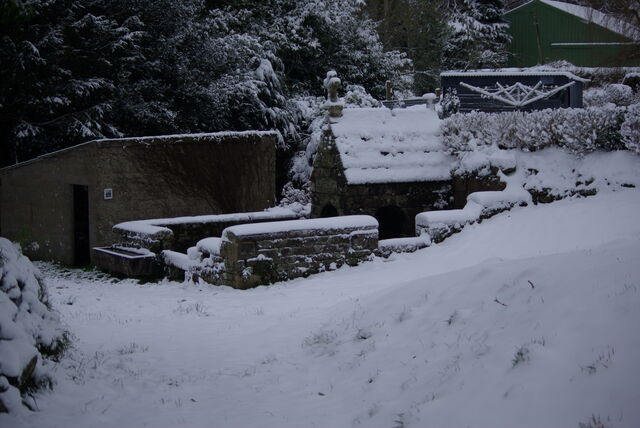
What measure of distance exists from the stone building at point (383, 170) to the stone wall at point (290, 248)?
2209 millimetres

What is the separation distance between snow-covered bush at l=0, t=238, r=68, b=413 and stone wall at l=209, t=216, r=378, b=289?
3.73m

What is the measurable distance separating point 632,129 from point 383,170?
4.27 metres

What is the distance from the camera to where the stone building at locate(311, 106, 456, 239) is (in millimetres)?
13156

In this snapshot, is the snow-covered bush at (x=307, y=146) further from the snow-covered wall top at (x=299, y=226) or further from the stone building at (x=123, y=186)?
the snow-covered wall top at (x=299, y=226)

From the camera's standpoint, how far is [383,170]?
13.2m

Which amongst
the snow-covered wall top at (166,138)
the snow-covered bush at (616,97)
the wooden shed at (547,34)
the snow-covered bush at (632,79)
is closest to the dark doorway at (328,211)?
the snow-covered wall top at (166,138)

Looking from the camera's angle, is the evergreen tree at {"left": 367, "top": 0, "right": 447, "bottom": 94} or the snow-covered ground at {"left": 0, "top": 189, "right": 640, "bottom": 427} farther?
the evergreen tree at {"left": 367, "top": 0, "right": 447, "bottom": 94}

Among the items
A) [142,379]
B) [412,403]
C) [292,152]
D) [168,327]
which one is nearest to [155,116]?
[292,152]

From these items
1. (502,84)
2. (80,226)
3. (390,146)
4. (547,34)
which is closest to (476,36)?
(547,34)

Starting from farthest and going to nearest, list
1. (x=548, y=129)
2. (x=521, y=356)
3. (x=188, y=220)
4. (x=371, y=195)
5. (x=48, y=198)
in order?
(x=48, y=198) → (x=188, y=220) → (x=371, y=195) → (x=548, y=129) → (x=521, y=356)

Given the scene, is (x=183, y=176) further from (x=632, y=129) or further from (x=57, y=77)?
(x=632, y=129)

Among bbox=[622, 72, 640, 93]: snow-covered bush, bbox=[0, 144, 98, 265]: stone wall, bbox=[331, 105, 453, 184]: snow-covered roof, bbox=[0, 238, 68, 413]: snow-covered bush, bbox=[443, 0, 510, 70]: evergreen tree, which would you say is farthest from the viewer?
bbox=[443, 0, 510, 70]: evergreen tree

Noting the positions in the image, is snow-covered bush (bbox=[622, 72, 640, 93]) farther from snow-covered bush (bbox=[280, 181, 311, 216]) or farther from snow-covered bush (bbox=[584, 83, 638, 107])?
snow-covered bush (bbox=[280, 181, 311, 216])

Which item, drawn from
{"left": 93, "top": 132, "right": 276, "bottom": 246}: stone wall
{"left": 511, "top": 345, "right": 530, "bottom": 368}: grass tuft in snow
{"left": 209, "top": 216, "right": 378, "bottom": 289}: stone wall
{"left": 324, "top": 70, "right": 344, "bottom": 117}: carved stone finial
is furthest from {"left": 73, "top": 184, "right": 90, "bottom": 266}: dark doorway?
{"left": 511, "top": 345, "right": 530, "bottom": 368}: grass tuft in snow
